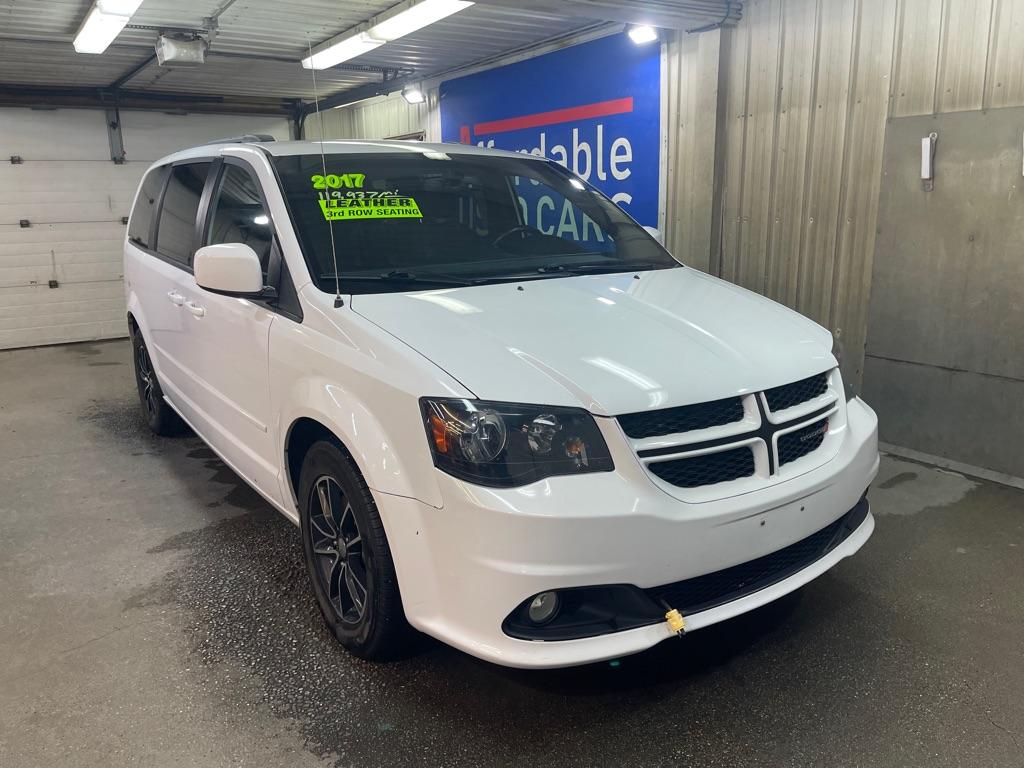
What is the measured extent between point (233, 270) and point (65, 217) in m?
7.57

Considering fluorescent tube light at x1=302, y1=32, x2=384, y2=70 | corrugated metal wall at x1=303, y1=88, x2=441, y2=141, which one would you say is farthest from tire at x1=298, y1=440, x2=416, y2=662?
corrugated metal wall at x1=303, y1=88, x2=441, y2=141

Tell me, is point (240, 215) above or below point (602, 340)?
above

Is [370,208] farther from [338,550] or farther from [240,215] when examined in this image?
[338,550]


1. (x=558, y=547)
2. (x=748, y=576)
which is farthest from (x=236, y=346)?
(x=748, y=576)

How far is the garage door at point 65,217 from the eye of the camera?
849 centimetres

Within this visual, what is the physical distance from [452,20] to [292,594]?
180 inches

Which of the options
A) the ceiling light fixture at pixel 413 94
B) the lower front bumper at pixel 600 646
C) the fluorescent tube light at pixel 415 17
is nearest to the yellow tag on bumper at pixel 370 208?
the lower front bumper at pixel 600 646

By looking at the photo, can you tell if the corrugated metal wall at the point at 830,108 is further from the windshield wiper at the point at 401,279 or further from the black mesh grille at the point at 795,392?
the windshield wiper at the point at 401,279

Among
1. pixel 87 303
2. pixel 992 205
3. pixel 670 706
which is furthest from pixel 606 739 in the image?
pixel 87 303

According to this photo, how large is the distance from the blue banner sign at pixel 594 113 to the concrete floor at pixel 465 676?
10.6ft

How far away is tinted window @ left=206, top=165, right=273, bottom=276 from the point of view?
2826 mm

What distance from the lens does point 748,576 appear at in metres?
2.20

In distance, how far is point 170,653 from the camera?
2582 millimetres

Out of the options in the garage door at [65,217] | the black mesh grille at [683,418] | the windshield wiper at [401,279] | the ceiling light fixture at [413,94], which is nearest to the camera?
the black mesh grille at [683,418]
